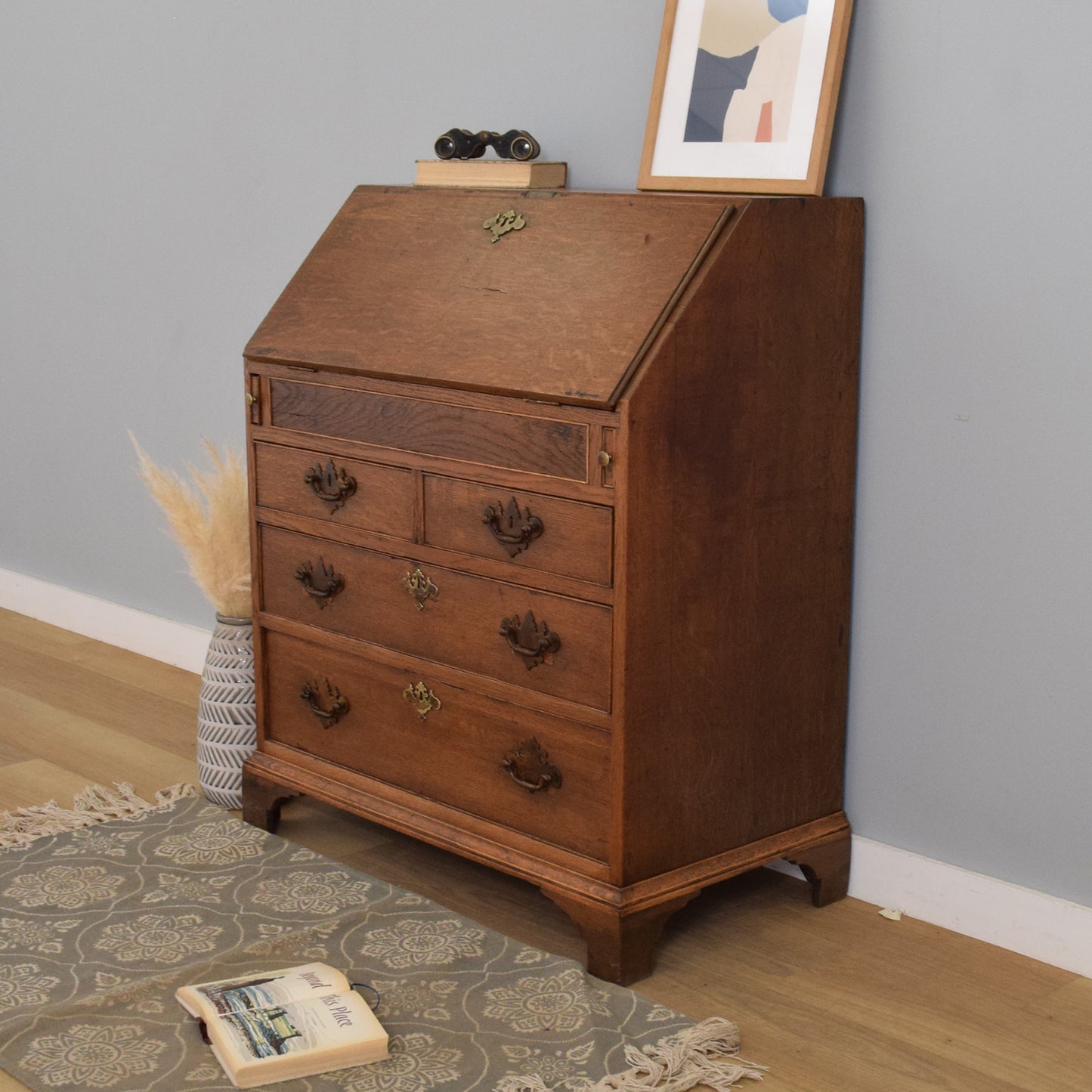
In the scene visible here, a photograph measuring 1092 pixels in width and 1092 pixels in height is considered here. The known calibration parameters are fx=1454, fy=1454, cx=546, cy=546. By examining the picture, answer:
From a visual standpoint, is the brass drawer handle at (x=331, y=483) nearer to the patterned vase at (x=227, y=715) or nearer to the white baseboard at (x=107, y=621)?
the patterned vase at (x=227, y=715)

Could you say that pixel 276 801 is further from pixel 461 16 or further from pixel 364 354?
pixel 461 16

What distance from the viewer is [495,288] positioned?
212cm

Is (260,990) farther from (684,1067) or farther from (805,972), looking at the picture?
(805,972)

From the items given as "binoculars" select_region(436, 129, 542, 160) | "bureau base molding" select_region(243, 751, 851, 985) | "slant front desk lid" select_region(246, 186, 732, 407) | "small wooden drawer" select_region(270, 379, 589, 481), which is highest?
"binoculars" select_region(436, 129, 542, 160)

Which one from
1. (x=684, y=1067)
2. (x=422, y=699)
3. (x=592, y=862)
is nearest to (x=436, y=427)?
(x=422, y=699)

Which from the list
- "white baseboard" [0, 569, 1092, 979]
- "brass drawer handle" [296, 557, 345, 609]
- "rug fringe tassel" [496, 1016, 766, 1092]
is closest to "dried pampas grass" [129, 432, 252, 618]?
"brass drawer handle" [296, 557, 345, 609]

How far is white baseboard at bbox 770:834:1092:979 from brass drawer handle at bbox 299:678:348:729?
81 cm

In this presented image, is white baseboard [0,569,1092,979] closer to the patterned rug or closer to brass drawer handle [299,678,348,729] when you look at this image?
the patterned rug

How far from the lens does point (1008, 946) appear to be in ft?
7.07

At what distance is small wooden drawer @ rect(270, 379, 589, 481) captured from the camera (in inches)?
77.6

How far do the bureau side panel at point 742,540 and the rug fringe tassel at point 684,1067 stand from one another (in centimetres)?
25

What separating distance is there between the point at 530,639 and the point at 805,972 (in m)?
0.62

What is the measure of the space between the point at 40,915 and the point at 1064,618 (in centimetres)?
158

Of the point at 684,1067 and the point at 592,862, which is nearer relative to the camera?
the point at 684,1067
